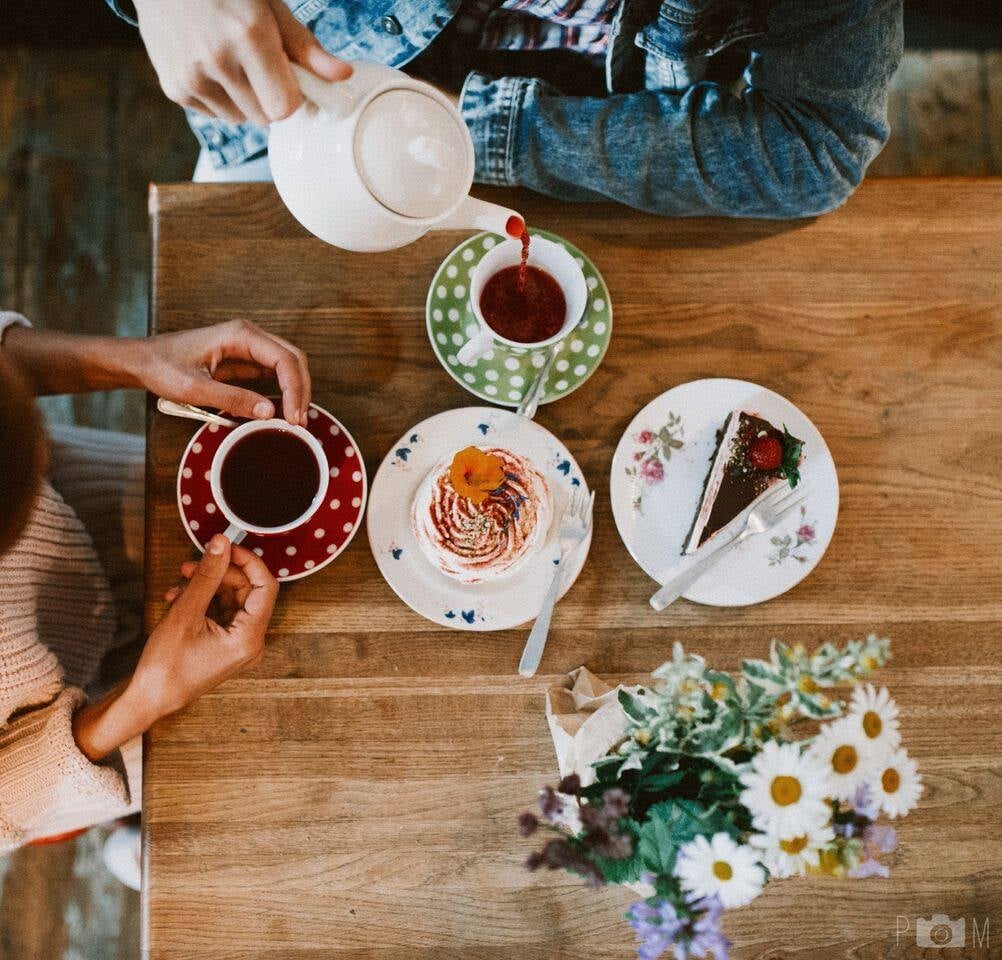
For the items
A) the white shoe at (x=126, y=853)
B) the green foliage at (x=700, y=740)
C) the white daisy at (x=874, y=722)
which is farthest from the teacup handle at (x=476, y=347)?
the white shoe at (x=126, y=853)

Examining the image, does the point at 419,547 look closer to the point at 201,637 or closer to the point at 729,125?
the point at 201,637

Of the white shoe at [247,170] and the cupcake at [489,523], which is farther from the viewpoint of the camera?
the white shoe at [247,170]

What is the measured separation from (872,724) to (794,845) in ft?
0.39

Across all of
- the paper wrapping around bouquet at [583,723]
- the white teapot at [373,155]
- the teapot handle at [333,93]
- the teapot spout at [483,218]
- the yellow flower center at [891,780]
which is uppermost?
the teapot handle at [333,93]

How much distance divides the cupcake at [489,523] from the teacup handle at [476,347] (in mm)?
129

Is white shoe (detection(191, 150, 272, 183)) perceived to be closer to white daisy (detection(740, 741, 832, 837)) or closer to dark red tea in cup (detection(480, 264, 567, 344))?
dark red tea in cup (detection(480, 264, 567, 344))

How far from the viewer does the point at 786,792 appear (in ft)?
2.22

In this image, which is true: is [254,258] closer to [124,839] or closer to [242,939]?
[242,939]

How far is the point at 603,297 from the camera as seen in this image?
3.83ft

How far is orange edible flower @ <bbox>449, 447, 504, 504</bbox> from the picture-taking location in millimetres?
965

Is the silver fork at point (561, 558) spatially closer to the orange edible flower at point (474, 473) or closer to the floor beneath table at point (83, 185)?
the orange edible flower at point (474, 473)

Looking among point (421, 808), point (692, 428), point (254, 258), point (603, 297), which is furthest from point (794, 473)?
point (254, 258)

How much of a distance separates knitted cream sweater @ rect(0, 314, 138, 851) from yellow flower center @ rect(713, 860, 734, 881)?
32.2 inches

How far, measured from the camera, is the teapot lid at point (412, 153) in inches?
30.7
